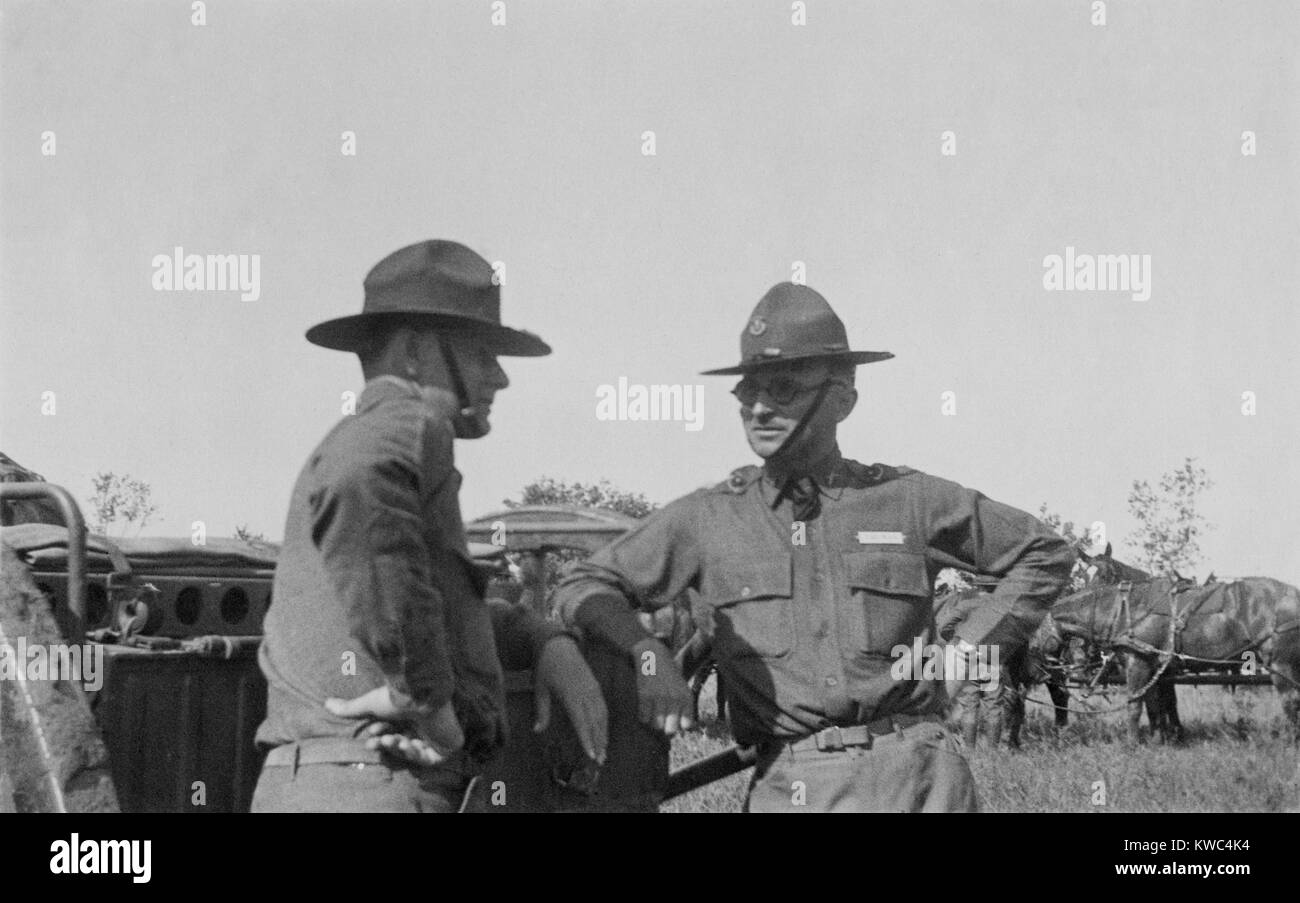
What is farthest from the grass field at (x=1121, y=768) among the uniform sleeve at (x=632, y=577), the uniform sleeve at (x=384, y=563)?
the uniform sleeve at (x=384, y=563)

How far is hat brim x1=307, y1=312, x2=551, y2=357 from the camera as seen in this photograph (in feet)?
11.8

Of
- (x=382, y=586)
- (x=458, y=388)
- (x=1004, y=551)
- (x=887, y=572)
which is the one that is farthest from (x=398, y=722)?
(x=1004, y=551)

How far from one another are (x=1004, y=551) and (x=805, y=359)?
729mm

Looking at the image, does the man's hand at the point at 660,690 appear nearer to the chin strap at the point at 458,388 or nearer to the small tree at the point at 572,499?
the chin strap at the point at 458,388

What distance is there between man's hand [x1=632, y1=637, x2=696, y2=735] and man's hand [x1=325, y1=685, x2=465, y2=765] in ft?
2.41

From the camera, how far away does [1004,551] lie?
176 inches

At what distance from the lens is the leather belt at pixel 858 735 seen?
13.8 feet

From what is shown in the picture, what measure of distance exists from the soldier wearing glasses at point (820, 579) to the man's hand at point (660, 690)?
11 centimetres

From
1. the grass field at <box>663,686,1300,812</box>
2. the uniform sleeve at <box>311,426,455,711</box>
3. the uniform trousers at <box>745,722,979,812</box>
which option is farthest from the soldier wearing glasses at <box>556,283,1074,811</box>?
the grass field at <box>663,686,1300,812</box>
